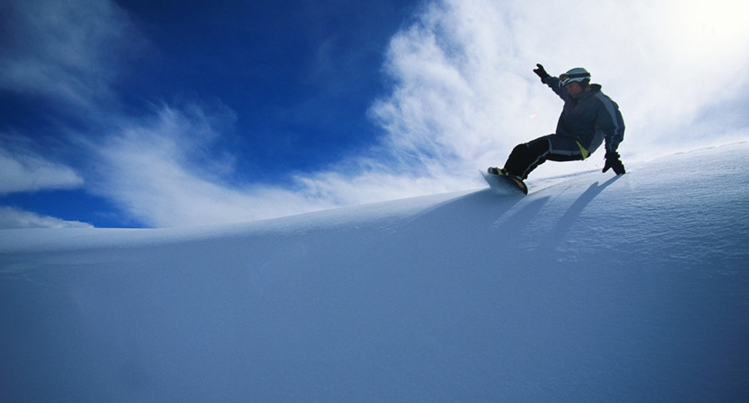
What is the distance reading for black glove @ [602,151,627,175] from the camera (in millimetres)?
2835

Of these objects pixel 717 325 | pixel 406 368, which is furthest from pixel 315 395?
pixel 717 325

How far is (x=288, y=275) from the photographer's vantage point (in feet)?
6.43

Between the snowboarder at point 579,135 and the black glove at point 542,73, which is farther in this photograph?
the black glove at point 542,73

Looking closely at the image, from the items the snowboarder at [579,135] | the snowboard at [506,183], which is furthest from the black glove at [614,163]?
the snowboard at [506,183]

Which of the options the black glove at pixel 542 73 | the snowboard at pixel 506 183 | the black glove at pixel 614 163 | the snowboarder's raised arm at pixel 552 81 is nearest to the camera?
the snowboard at pixel 506 183

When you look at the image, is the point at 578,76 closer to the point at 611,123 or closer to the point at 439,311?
the point at 611,123

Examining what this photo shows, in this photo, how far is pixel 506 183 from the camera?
2781mm

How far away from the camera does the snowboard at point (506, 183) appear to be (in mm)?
2690

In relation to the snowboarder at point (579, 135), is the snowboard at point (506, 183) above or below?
below

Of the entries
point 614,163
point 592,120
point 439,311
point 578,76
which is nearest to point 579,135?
point 592,120

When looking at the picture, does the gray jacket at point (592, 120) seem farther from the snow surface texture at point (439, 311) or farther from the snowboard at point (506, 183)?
the snowboard at point (506, 183)

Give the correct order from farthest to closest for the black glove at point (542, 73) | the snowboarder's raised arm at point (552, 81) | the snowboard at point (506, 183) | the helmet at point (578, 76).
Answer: the black glove at point (542, 73), the snowboarder's raised arm at point (552, 81), the helmet at point (578, 76), the snowboard at point (506, 183)

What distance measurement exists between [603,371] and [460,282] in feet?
2.20

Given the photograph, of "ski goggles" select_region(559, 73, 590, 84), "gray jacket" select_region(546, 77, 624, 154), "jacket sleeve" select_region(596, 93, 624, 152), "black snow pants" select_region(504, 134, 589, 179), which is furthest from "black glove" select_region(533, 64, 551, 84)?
"black snow pants" select_region(504, 134, 589, 179)
